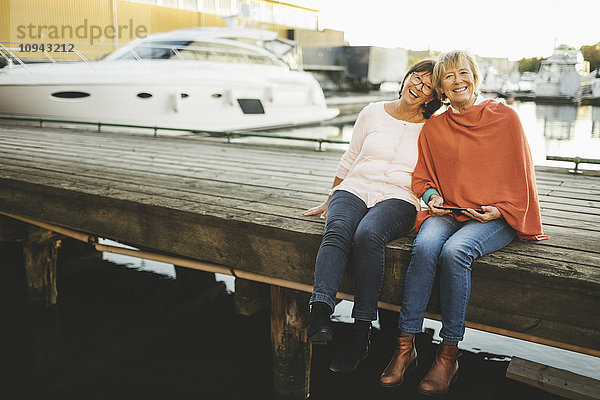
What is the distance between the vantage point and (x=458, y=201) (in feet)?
7.98

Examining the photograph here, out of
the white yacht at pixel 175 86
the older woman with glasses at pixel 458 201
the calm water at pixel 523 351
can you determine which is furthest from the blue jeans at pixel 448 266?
the white yacht at pixel 175 86

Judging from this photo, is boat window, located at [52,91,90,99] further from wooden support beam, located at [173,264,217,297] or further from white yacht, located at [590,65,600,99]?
white yacht, located at [590,65,600,99]

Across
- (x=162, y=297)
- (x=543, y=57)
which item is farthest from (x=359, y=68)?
(x=162, y=297)

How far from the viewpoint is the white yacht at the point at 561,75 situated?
2838cm

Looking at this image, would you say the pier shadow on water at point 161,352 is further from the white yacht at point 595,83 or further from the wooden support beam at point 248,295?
the white yacht at point 595,83

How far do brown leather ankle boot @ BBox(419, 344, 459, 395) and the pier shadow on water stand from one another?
1643 millimetres

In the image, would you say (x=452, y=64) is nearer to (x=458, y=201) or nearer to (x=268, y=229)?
(x=458, y=201)

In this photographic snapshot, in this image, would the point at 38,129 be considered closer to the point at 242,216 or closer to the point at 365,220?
the point at 242,216

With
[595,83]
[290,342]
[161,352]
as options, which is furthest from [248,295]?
[595,83]

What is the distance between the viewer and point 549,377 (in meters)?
2.35

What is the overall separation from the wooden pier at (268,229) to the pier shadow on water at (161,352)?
1.29 feet

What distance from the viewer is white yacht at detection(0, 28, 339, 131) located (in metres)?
10.0

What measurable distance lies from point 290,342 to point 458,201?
1383mm

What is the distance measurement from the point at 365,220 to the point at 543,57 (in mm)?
34508
